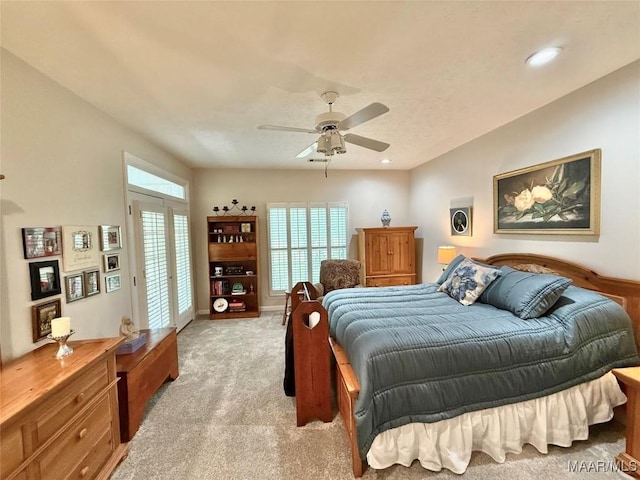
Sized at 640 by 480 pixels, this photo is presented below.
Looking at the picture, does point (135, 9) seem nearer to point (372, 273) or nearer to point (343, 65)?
point (343, 65)

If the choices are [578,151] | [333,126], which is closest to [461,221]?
[578,151]

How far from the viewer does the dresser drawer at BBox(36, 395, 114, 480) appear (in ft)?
4.46

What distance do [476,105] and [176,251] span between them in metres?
4.09

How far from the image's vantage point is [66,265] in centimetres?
206

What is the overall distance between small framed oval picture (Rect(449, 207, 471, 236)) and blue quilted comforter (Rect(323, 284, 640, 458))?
169 cm

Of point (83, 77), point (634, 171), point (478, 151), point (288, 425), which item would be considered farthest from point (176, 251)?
point (634, 171)

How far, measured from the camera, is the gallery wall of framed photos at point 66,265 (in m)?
1.81

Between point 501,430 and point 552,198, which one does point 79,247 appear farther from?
point 552,198

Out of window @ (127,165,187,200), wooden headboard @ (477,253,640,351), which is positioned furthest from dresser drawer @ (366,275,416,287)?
window @ (127,165,187,200)

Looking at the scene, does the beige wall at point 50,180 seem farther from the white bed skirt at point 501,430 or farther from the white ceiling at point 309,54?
the white bed skirt at point 501,430

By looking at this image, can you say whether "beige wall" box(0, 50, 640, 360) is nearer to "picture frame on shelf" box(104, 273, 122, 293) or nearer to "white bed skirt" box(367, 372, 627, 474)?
"picture frame on shelf" box(104, 273, 122, 293)

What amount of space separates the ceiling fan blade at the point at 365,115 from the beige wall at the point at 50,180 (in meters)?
2.06

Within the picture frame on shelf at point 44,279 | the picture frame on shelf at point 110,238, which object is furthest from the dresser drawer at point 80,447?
the picture frame on shelf at point 110,238

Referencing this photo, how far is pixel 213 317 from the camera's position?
15.5ft
